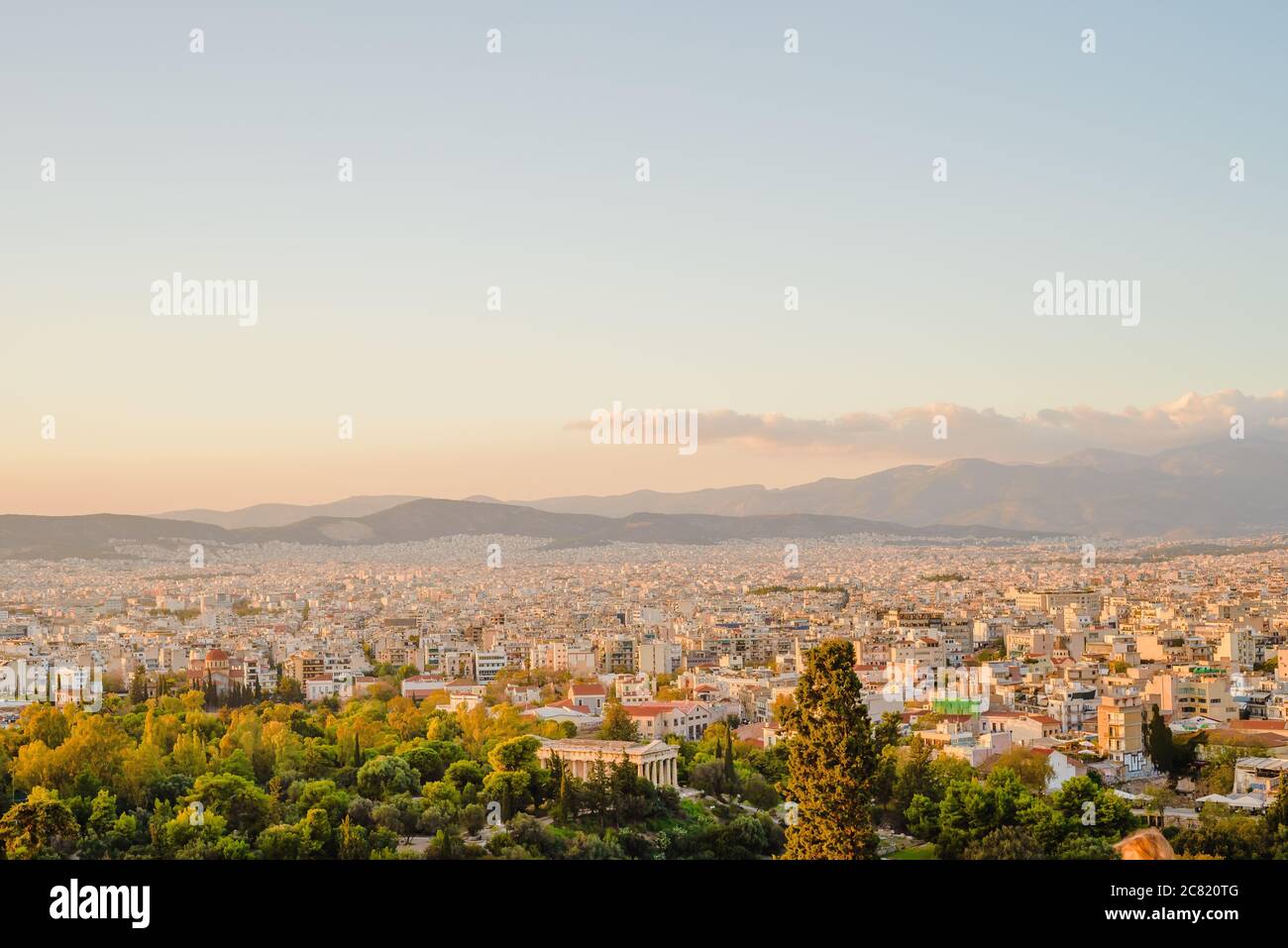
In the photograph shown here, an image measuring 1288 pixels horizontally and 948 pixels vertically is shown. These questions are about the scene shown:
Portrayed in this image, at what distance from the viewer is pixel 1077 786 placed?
343 inches

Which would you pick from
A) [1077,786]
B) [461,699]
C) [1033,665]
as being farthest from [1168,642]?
[1077,786]

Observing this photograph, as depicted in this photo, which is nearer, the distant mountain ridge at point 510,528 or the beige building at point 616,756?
the beige building at point 616,756

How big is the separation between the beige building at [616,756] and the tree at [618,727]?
68cm

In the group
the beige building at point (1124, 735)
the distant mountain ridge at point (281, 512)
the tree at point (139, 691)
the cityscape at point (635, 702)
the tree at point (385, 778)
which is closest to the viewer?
the cityscape at point (635, 702)

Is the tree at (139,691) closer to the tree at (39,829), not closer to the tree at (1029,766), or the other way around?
the tree at (39,829)

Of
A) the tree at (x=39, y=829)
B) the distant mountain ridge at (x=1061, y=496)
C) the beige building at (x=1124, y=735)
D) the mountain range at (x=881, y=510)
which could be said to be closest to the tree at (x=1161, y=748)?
the beige building at (x=1124, y=735)

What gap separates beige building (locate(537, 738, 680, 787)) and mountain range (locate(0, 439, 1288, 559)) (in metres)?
24.4

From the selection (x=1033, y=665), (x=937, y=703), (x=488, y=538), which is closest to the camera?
(x=937, y=703)

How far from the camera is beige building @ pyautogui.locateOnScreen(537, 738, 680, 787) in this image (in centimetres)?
1089

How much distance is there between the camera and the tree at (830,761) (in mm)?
6637
